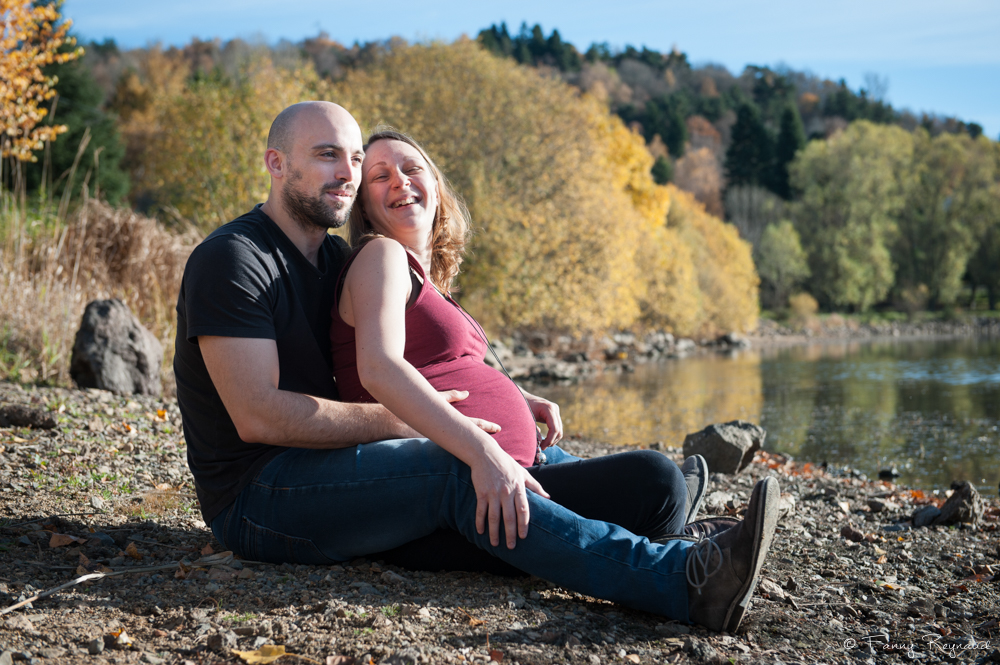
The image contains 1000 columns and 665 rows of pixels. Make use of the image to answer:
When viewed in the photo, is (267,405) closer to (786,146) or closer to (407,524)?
(407,524)

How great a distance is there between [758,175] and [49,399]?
69.8 m

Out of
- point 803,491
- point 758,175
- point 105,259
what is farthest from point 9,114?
point 758,175

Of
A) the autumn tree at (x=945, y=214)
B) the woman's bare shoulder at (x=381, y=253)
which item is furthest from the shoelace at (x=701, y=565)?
the autumn tree at (x=945, y=214)

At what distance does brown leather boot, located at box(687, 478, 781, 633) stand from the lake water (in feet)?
17.7

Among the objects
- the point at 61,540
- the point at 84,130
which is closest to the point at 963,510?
A: the point at 61,540

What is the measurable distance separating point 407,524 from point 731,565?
1086mm

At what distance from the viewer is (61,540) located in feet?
9.91

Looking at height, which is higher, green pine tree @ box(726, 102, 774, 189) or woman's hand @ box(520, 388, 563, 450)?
green pine tree @ box(726, 102, 774, 189)

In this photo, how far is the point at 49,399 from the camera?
579 centimetres

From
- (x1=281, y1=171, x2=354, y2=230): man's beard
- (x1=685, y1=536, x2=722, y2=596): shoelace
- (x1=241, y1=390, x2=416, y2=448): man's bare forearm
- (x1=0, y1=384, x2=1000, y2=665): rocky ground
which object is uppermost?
(x1=281, y1=171, x2=354, y2=230): man's beard

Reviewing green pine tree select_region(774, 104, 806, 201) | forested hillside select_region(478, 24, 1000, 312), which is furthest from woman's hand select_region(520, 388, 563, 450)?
green pine tree select_region(774, 104, 806, 201)

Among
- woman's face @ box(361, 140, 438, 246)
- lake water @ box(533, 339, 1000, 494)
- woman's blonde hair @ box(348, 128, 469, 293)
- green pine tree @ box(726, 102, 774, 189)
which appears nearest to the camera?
woman's face @ box(361, 140, 438, 246)

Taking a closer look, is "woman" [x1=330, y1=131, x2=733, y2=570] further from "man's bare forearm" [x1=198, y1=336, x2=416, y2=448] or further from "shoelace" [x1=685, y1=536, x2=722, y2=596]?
"shoelace" [x1=685, y1=536, x2=722, y2=596]

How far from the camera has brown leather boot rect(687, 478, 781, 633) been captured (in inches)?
92.7
